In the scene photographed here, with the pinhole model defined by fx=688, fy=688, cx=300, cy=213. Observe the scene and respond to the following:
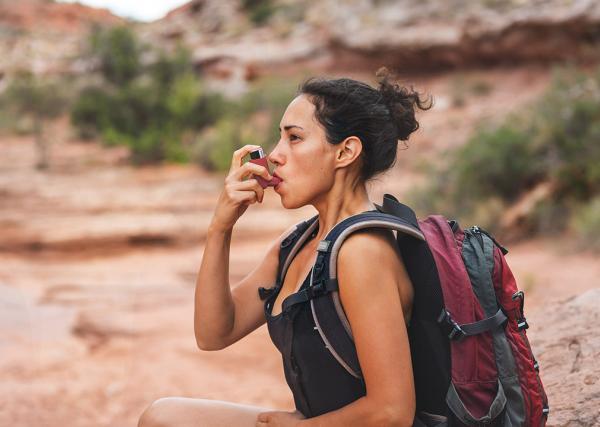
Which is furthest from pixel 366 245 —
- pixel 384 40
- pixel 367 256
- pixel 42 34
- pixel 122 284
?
pixel 42 34

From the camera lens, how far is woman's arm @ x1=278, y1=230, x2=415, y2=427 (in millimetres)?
1410

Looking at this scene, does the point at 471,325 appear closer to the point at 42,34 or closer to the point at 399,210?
the point at 399,210

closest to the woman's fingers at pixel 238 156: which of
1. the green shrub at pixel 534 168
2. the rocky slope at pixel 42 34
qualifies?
the green shrub at pixel 534 168

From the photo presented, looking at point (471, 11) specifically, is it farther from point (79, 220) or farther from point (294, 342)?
point (294, 342)

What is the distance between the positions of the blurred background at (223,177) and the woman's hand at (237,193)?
0.40 meters

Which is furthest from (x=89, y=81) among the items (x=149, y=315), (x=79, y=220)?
(x=149, y=315)

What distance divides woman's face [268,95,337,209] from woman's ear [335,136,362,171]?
0.01 m

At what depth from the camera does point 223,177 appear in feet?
41.7

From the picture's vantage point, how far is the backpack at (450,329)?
1.48 meters

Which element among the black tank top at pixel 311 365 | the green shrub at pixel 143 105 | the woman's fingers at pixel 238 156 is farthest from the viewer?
the green shrub at pixel 143 105

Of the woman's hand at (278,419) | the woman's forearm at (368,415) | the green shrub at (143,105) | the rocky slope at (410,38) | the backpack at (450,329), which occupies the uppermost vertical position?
the rocky slope at (410,38)

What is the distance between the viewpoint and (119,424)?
4.16m

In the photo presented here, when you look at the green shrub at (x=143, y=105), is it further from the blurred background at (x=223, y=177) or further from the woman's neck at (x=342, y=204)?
the woman's neck at (x=342, y=204)

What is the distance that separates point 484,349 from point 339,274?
36 cm
